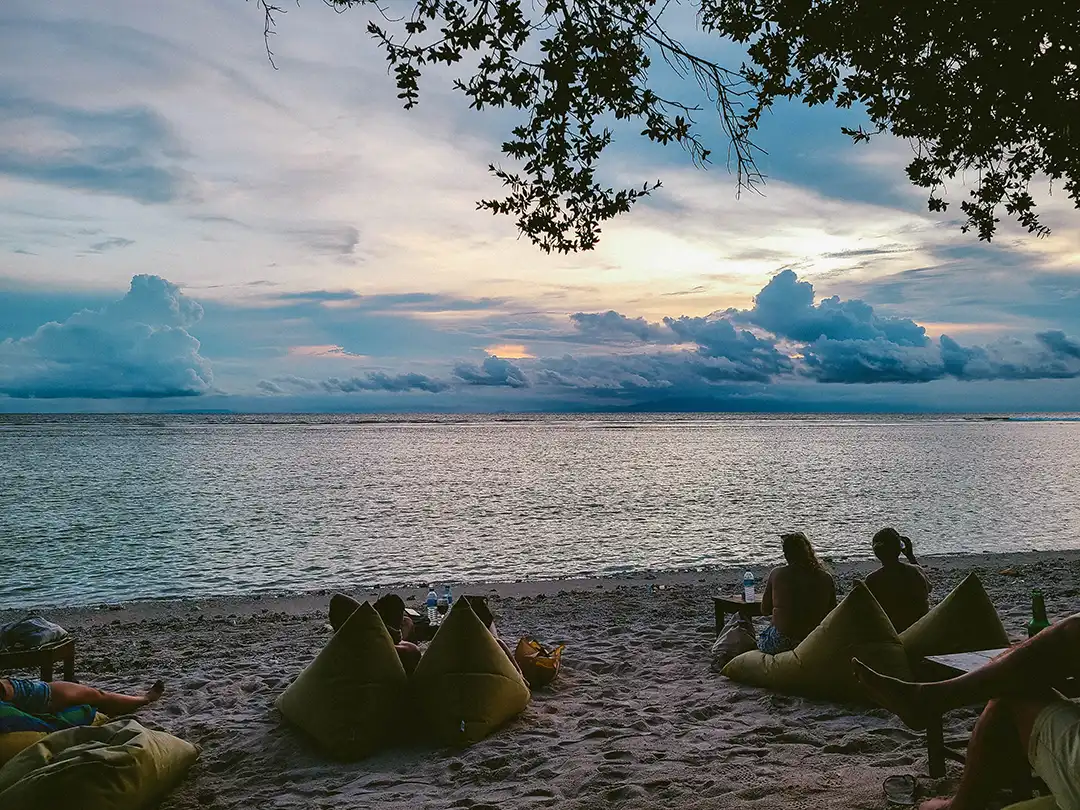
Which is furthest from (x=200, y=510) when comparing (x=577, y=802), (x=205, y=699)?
(x=577, y=802)

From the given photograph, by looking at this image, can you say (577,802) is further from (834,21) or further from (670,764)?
(834,21)

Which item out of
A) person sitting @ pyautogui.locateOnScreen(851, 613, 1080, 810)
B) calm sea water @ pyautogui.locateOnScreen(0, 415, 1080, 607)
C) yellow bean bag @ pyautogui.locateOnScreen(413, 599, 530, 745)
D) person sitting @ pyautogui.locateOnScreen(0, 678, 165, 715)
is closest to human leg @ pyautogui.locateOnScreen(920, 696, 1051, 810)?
person sitting @ pyautogui.locateOnScreen(851, 613, 1080, 810)

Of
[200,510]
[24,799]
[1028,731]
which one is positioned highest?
[1028,731]

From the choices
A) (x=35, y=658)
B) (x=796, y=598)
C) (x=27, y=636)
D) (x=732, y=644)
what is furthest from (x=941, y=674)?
(x=27, y=636)

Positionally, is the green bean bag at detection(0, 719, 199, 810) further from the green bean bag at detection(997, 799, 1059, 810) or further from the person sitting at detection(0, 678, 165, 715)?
the green bean bag at detection(997, 799, 1059, 810)

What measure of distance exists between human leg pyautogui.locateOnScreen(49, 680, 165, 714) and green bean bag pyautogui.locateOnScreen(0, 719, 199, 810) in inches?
34.3

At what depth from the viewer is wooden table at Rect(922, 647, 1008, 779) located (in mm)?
4457

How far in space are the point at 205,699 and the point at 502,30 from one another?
6315 mm

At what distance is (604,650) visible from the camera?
8500 millimetres

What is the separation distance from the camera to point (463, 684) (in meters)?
5.91

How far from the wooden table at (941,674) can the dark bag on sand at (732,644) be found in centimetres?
284

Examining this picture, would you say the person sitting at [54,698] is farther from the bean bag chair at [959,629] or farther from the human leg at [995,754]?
the bean bag chair at [959,629]

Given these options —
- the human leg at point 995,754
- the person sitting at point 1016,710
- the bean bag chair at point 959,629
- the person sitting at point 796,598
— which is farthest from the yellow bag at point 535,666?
the human leg at point 995,754

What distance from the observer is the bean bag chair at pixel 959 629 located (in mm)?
6102
